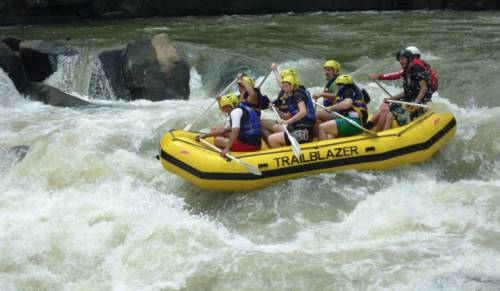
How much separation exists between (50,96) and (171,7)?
968cm

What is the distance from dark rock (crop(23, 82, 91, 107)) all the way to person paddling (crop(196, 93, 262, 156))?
5.02 metres

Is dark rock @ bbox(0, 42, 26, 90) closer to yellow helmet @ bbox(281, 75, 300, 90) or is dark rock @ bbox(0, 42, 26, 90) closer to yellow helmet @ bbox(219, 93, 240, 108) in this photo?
yellow helmet @ bbox(219, 93, 240, 108)

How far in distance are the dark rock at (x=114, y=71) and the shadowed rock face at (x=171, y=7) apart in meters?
7.04

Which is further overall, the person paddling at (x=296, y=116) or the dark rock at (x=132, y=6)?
the dark rock at (x=132, y=6)

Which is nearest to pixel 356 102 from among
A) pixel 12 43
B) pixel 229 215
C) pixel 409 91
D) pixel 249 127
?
pixel 409 91

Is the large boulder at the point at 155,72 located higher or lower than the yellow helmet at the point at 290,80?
lower

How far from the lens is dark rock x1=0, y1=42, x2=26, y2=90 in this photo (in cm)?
1185

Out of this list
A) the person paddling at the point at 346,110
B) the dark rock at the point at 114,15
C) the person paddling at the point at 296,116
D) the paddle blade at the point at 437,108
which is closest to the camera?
the person paddling at the point at 296,116

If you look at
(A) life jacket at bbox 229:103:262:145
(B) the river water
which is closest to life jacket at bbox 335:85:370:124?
(B) the river water

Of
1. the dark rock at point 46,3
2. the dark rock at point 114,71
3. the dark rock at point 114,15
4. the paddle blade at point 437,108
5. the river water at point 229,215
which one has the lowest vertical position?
the river water at point 229,215

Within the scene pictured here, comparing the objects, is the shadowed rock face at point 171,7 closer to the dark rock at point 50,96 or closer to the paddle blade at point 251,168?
the dark rock at point 50,96

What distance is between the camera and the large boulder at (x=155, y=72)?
11.1 meters

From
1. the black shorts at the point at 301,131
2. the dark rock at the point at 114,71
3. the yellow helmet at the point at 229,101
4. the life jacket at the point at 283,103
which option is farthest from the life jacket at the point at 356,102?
the dark rock at the point at 114,71

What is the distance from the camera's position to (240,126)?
669 cm
